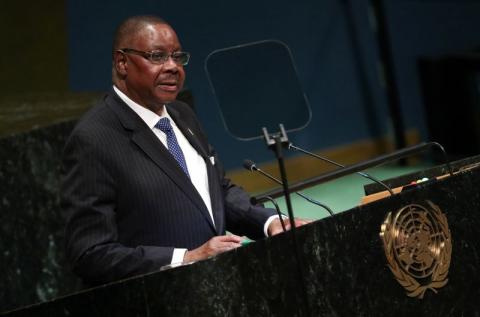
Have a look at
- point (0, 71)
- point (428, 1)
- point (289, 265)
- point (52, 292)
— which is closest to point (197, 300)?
point (289, 265)

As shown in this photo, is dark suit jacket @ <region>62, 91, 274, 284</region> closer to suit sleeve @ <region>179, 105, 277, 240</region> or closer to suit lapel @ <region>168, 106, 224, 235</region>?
suit lapel @ <region>168, 106, 224, 235</region>

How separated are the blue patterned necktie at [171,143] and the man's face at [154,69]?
0.24 feet

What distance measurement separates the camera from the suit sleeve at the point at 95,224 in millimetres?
2468

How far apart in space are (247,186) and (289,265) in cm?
468

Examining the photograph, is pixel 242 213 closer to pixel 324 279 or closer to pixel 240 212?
pixel 240 212

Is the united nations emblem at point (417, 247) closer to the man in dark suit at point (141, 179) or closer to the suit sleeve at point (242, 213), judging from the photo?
the man in dark suit at point (141, 179)

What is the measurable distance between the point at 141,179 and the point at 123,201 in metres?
0.08

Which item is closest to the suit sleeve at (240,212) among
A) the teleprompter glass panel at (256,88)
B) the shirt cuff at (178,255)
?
the teleprompter glass panel at (256,88)

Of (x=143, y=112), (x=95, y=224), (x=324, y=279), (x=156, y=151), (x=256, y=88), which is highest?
(x=256, y=88)

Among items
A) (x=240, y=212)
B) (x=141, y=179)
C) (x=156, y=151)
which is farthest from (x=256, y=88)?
(x=141, y=179)

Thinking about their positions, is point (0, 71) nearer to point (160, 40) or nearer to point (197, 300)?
point (160, 40)

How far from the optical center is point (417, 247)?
248cm

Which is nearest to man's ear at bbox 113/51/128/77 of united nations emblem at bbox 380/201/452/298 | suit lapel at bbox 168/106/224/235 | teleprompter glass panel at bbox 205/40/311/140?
suit lapel at bbox 168/106/224/235

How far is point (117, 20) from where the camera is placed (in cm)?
623
